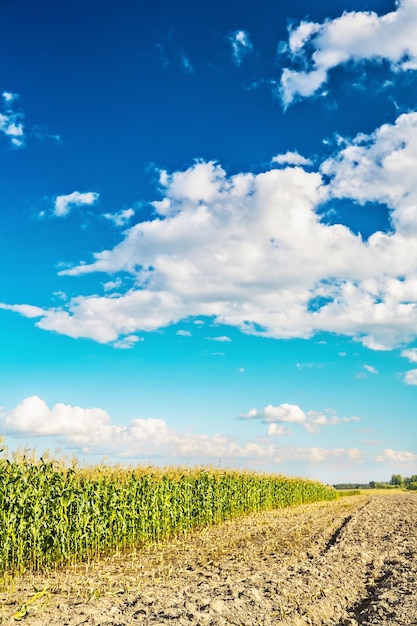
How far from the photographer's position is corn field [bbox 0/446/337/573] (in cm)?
1436

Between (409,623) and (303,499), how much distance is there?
146 feet

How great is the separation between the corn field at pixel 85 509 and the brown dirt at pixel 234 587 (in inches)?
47.6

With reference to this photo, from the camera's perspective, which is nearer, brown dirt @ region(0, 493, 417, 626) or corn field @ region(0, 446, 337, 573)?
brown dirt @ region(0, 493, 417, 626)

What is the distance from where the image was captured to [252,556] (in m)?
14.7

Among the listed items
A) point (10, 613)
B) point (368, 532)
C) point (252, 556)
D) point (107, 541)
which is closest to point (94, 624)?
point (10, 613)

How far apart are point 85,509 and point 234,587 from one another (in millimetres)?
7251

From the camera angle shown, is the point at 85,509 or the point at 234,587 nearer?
the point at 234,587

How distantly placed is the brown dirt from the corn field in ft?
3.97

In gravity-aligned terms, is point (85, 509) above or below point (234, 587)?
above

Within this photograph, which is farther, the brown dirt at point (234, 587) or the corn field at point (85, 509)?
the corn field at point (85, 509)

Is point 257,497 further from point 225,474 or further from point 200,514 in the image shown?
point 200,514

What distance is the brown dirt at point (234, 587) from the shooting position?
342 inches

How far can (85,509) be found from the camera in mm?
16250

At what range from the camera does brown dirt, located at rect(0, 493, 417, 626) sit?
869cm
